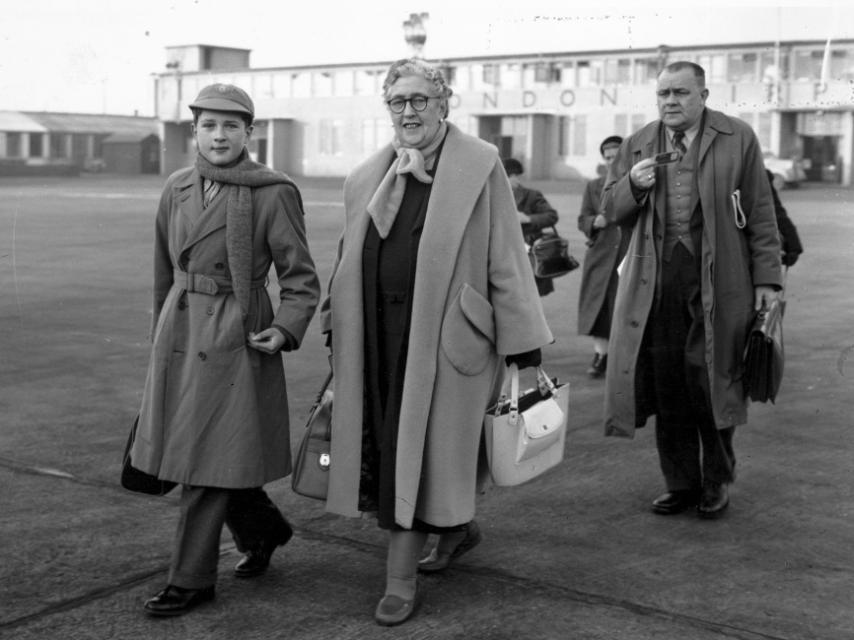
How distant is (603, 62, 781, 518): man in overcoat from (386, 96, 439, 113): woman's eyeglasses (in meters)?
1.46

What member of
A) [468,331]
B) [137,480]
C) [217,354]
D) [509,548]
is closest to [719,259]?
[509,548]

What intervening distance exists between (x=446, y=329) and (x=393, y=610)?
0.92 metres

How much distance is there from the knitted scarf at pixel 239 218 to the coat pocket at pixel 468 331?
26.8 inches

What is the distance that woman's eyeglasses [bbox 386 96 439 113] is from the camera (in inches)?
170

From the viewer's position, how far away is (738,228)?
553cm

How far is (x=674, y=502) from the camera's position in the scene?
5.73 meters

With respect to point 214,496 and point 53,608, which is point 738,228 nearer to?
point 214,496

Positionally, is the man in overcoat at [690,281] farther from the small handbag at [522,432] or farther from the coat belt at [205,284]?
the coat belt at [205,284]

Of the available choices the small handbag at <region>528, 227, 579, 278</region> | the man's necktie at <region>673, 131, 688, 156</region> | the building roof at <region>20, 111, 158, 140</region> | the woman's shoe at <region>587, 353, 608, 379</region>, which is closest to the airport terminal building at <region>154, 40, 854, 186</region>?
the building roof at <region>20, 111, 158, 140</region>

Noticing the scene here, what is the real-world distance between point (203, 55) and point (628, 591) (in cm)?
7948

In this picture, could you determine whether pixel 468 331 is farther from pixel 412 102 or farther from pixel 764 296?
pixel 764 296

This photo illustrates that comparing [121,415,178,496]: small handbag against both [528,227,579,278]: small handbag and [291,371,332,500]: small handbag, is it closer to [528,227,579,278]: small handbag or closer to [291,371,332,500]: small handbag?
[291,371,332,500]: small handbag

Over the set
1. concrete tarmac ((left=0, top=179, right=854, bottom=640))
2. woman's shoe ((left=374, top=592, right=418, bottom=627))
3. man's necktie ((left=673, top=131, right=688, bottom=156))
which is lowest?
concrete tarmac ((left=0, top=179, right=854, bottom=640))

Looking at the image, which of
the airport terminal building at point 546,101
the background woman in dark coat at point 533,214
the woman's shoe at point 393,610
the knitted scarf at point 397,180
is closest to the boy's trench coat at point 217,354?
the knitted scarf at point 397,180
